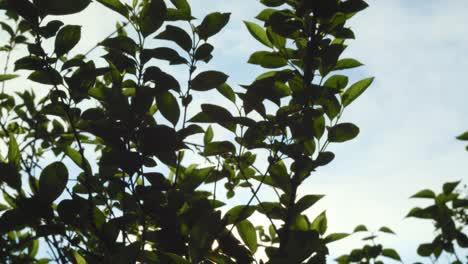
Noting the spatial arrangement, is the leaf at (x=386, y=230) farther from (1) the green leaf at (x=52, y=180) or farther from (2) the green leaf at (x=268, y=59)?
(1) the green leaf at (x=52, y=180)

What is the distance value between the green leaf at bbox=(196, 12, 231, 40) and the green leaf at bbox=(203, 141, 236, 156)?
511 mm

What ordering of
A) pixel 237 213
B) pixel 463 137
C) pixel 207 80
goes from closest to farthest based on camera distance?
1. pixel 237 213
2. pixel 207 80
3. pixel 463 137

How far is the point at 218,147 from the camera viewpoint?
2123 mm

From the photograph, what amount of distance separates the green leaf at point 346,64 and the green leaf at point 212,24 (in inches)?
24.7

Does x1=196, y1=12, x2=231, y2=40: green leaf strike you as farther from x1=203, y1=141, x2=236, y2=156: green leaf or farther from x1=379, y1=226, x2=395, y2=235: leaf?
x1=379, y1=226, x2=395, y2=235: leaf

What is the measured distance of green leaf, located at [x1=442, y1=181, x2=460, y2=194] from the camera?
3436mm

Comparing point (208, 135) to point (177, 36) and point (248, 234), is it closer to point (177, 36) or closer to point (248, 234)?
point (177, 36)

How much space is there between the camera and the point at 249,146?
207cm

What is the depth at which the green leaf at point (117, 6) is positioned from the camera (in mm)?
1967

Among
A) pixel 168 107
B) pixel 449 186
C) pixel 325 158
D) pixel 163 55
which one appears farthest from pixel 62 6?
pixel 449 186

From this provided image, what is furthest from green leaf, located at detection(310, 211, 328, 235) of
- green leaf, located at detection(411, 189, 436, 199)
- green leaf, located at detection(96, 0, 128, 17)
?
green leaf, located at detection(411, 189, 436, 199)

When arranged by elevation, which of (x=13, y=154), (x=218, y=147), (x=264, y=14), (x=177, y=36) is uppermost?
(x=264, y=14)

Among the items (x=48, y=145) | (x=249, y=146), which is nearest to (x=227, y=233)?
(x=249, y=146)

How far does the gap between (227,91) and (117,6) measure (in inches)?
26.2
